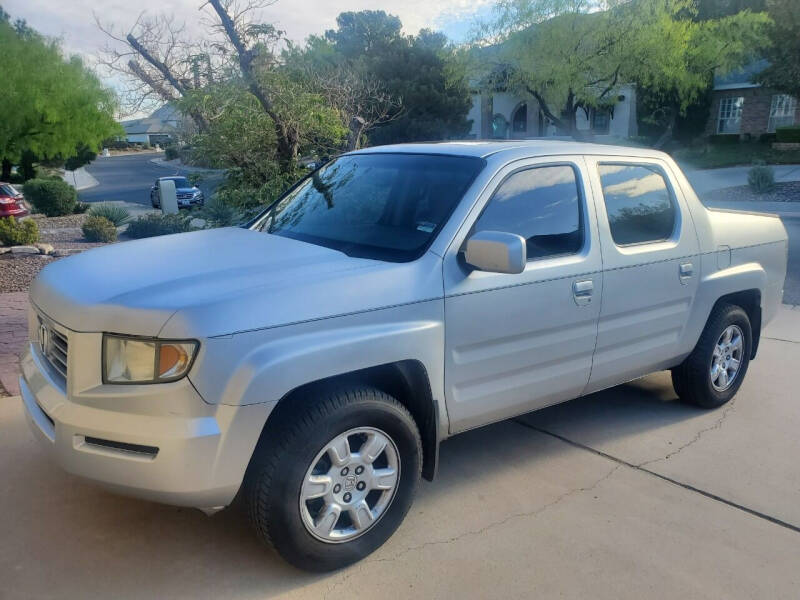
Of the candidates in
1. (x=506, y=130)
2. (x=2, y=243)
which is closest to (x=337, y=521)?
(x=2, y=243)

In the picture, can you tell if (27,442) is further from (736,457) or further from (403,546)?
(736,457)

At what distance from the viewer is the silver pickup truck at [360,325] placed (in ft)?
8.87

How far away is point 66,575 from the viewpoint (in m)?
3.05

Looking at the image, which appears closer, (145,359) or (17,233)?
(145,359)

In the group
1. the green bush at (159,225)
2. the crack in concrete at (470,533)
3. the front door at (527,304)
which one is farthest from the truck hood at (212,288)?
the green bush at (159,225)

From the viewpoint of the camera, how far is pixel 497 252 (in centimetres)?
316

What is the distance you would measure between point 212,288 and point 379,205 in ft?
4.33

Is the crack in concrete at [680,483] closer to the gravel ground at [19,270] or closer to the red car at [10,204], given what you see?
the gravel ground at [19,270]

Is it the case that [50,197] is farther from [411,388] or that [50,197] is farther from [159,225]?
[411,388]

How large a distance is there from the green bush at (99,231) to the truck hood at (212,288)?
432 inches

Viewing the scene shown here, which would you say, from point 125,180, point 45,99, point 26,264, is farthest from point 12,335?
point 125,180

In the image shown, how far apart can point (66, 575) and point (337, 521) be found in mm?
1177

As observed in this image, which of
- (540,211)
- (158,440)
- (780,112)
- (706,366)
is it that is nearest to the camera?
(158,440)

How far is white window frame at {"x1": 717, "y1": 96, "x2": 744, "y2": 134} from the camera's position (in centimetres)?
3562
